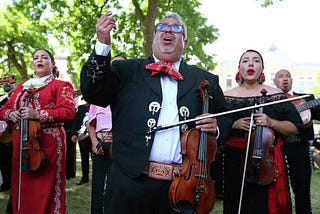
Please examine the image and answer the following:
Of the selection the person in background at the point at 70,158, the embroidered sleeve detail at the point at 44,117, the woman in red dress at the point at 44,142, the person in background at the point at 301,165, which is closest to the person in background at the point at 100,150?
the woman in red dress at the point at 44,142

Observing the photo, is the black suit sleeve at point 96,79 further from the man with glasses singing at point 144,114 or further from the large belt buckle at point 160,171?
the large belt buckle at point 160,171

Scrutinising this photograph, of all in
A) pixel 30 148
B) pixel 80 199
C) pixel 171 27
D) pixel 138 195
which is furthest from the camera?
pixel 80 199

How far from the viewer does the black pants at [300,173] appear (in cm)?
500

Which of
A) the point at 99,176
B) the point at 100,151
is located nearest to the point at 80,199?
the point at 99,176

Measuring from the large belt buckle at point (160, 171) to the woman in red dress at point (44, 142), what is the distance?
1.89 m

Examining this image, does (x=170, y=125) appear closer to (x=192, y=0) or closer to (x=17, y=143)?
(x=17, y=143)

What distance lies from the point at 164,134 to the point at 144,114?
194mm

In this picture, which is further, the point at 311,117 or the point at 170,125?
the point at 311,117

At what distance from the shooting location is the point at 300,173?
5008 millimetres

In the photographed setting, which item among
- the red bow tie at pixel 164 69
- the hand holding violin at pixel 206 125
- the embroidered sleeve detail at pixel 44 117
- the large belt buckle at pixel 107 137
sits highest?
the red bow tie at pixel 164 69

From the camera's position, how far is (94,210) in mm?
4395

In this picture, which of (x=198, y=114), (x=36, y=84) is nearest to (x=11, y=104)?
(x=36, y=84)

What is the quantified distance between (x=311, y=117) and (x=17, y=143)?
3.55 m

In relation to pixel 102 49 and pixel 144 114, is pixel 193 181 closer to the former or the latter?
pixel 144 114
